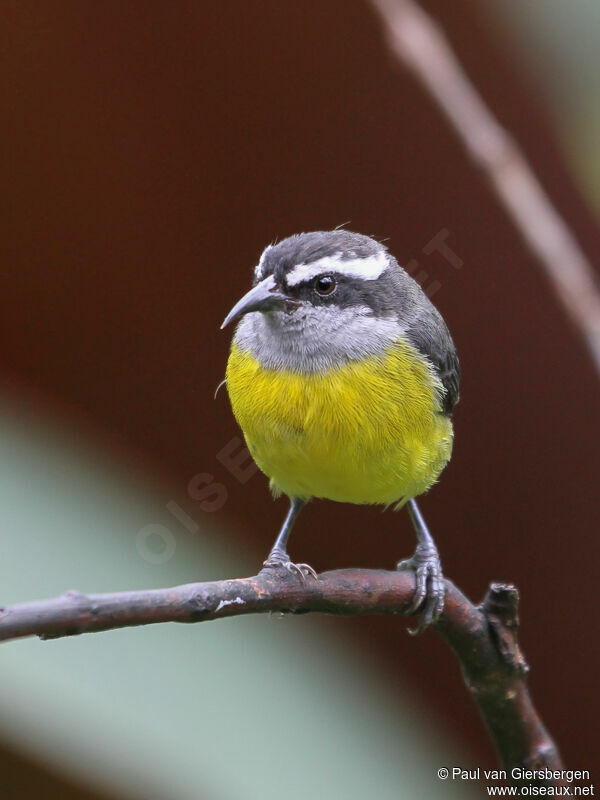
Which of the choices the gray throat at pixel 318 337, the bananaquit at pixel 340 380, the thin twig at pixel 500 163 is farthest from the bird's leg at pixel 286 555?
the thin twig at pixel 500 163

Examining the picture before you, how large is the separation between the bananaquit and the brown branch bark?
17cm

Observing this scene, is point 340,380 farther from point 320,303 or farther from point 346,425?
point 320,303

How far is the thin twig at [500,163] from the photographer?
1666 millimetres

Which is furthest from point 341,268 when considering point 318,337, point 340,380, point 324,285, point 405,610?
point 405,610

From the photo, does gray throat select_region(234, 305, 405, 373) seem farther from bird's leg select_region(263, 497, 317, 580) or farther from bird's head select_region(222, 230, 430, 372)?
bird's leg select_region(263, 497, 317, 580)

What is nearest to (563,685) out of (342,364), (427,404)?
(427,404)

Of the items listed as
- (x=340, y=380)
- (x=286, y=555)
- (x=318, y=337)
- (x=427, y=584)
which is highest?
(x=318, y=337)

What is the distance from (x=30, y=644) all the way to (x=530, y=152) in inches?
130

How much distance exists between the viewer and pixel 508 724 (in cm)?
273

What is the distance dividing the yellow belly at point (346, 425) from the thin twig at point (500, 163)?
137 centimetres

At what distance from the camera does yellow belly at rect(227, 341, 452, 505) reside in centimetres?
303

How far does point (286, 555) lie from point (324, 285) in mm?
960

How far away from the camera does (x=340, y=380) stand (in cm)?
317

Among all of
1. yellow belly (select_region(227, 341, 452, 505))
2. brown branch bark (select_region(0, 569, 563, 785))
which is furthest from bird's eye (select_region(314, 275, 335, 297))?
brown branch bark (select_region(0, 569, 563, 785))
